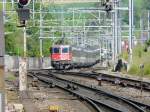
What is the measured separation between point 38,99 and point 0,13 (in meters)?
11.8

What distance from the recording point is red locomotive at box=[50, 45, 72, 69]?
194 feet

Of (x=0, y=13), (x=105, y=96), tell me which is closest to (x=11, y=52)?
(x=105, y=96)

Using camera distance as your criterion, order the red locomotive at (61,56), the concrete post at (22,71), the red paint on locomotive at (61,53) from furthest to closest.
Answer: the red paint on locomotive at (61,53)
the red locomotive at (61,56)
the concrete post at (22,71)

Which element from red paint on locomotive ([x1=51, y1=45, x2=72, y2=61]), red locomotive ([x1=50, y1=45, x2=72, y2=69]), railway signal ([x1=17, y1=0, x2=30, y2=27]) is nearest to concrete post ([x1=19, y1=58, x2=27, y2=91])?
railway signal ([x1=17, y1=0, x2=30, y2=27])

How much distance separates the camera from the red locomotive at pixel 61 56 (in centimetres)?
5903

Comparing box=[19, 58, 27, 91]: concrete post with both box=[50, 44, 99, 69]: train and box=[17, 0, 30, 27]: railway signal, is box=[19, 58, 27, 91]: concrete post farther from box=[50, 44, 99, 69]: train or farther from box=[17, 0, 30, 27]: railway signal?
box=[50, 44, 99, 69]: train

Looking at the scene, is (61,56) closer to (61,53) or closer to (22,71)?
(61,53)

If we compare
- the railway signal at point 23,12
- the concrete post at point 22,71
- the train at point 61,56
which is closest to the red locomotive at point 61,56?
the train at point 61,56

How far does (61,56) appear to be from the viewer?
5928 cm

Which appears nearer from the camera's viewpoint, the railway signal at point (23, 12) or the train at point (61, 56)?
the railway signal at point (23, 12)

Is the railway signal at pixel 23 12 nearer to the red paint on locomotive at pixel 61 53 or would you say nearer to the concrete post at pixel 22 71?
the concrete post at pixel 22 71

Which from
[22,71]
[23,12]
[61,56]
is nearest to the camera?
[23,12]

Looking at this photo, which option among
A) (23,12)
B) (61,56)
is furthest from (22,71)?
(61,56)

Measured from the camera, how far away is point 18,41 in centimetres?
7869
